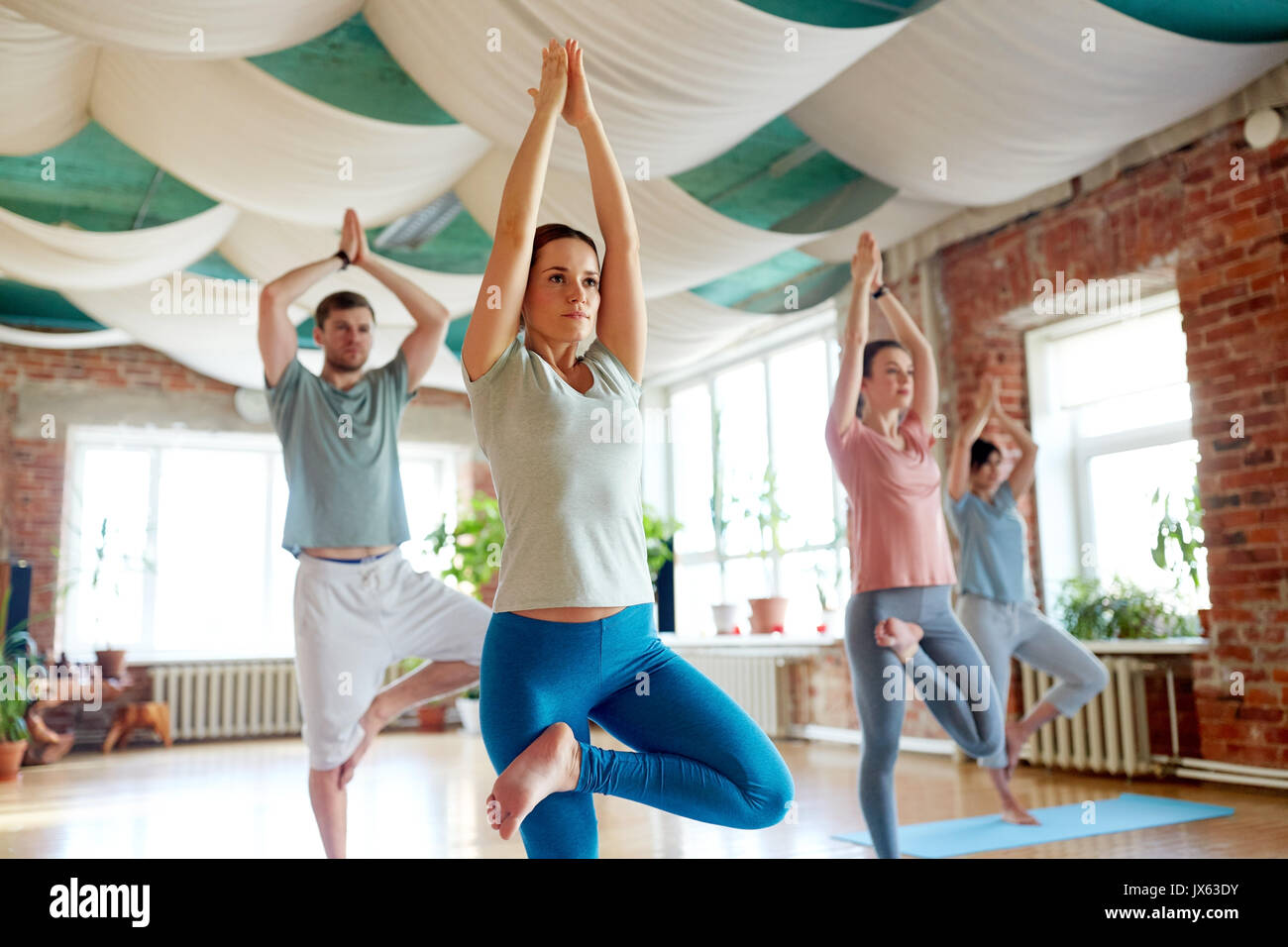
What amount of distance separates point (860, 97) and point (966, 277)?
1.91m

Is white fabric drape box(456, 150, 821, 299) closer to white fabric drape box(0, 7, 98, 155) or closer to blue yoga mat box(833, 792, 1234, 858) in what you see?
white fabric drape box(0, 7, 98, 155)

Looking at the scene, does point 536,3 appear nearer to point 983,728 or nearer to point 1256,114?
point 983,728

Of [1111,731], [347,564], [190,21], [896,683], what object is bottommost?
[1111,731]

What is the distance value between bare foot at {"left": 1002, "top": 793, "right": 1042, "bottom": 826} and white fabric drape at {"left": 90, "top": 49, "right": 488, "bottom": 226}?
3469 mm

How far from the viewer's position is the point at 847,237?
593cm

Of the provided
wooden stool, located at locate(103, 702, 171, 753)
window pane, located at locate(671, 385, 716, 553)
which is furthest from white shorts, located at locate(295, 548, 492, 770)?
window pane, located at locate(671, 385, 716, 553)

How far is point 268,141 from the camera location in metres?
4.47

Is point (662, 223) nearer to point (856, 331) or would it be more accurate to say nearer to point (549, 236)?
point (856, 331)

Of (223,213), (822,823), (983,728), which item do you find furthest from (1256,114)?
(223,213)

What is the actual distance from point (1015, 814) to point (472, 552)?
542cm

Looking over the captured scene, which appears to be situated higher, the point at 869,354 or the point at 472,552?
the point at 869,354

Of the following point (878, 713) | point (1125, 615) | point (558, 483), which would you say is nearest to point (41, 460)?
point (878, 713)

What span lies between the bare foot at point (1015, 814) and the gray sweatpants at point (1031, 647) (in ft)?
0.45

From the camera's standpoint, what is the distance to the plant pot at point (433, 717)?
8938 millimetres
